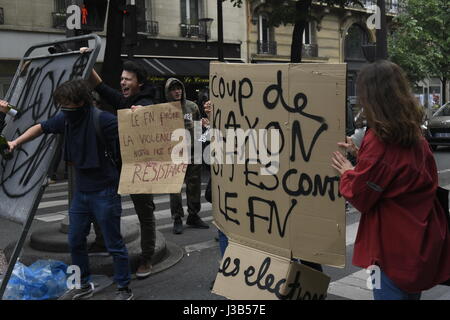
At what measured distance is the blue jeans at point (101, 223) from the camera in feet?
13.1

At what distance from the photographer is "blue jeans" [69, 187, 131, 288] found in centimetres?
398

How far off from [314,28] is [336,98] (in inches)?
906

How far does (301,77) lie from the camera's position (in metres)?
2.88

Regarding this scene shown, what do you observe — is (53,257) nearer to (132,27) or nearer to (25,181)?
(25,181)

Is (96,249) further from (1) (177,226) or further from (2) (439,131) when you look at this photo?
(2) (439,131)

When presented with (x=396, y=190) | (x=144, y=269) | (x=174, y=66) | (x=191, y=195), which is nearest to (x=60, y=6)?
(x=174, y=66)

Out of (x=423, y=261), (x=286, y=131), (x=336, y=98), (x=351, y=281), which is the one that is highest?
(x=336, y=98)

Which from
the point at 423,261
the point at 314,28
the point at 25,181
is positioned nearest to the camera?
the point at 423,261

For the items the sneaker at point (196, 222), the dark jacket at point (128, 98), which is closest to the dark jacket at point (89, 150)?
the dark jacket at point (128, 98)

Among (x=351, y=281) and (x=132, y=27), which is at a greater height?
(x=132, y=27)

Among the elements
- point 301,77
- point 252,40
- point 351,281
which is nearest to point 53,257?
point 351,281

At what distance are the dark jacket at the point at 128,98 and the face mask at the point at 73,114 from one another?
1.71 ft

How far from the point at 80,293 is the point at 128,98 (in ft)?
5.11

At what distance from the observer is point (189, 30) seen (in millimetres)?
19078
